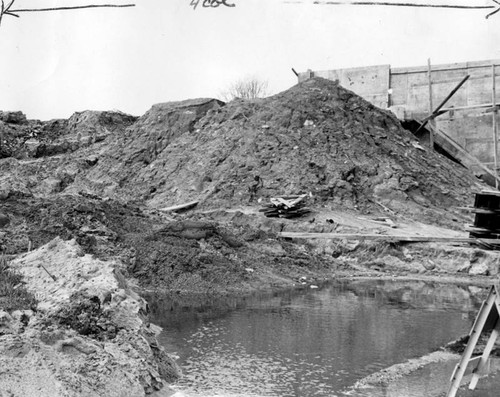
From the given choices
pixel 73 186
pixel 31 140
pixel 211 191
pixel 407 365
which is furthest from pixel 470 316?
pixel 31 140

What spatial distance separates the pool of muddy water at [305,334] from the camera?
8.32 metres

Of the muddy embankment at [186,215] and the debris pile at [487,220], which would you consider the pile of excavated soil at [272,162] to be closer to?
the muddy embankment at [186,215]

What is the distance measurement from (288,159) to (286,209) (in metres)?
4.77

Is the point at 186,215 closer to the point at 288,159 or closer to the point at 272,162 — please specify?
the point at 272,162

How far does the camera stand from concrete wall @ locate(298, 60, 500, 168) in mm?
31969

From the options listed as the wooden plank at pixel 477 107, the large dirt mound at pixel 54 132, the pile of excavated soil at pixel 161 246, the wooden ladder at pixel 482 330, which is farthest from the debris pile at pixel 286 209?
the wooden ladder at pixel 482 330

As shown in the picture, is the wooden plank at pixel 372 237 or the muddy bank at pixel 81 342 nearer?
the muddy bank at pixel 81 342

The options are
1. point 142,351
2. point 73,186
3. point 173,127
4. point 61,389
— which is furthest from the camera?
point 173,127

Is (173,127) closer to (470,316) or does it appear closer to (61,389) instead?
(470,316)

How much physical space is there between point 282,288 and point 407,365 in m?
7.35

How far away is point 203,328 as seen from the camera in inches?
453

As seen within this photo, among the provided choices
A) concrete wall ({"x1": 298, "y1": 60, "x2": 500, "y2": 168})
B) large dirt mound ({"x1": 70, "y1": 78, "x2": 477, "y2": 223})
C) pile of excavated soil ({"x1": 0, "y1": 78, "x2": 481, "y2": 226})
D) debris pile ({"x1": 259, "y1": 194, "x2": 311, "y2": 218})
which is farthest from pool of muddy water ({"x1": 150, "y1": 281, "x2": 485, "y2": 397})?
concrete wall ({"x1": 298, "y1": 60, "x2": 500, "y2": 168})

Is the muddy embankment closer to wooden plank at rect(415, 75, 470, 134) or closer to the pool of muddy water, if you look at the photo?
the pool of muddy water

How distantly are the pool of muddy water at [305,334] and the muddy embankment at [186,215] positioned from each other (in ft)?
2.69
